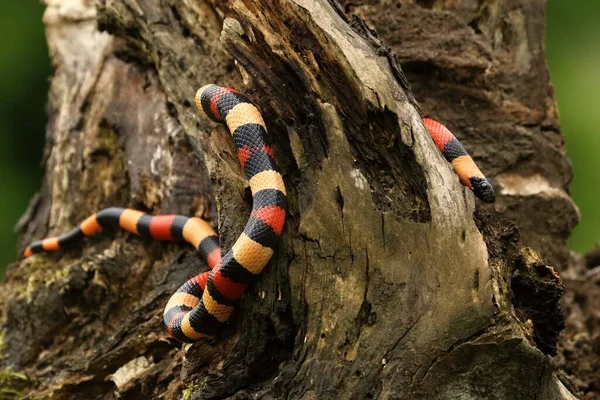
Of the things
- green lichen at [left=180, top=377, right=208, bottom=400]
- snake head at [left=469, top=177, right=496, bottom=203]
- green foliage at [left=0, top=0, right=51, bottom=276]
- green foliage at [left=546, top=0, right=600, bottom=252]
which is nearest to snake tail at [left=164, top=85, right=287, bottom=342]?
green lichen at [left=180, top=377, right=208, bottom=400]

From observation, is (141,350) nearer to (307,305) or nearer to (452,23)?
(307,305)

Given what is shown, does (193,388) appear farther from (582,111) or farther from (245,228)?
Result: (582,111)

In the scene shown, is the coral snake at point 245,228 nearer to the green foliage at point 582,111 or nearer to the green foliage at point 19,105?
the green foliage at point 582,111

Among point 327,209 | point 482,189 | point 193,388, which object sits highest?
point 327,209

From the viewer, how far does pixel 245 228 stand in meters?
2.74

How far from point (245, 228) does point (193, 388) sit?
26.7 inches

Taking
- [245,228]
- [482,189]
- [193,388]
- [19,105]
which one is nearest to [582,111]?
[482,189]

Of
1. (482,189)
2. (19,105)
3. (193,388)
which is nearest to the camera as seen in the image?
(193,388)

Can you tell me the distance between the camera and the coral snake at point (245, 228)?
8.87 ft

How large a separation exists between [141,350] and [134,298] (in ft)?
1.44

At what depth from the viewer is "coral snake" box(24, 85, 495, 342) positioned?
271 centimetres

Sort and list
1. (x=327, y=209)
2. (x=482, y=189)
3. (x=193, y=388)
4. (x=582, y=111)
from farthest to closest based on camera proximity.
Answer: (x=582, y=111) < (x=482, y=189) < (x=193, y=388) < (x=327, y=209)

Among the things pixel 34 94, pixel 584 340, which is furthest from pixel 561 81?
pixel 34 94

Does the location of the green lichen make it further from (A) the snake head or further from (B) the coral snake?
(A) the snake head
